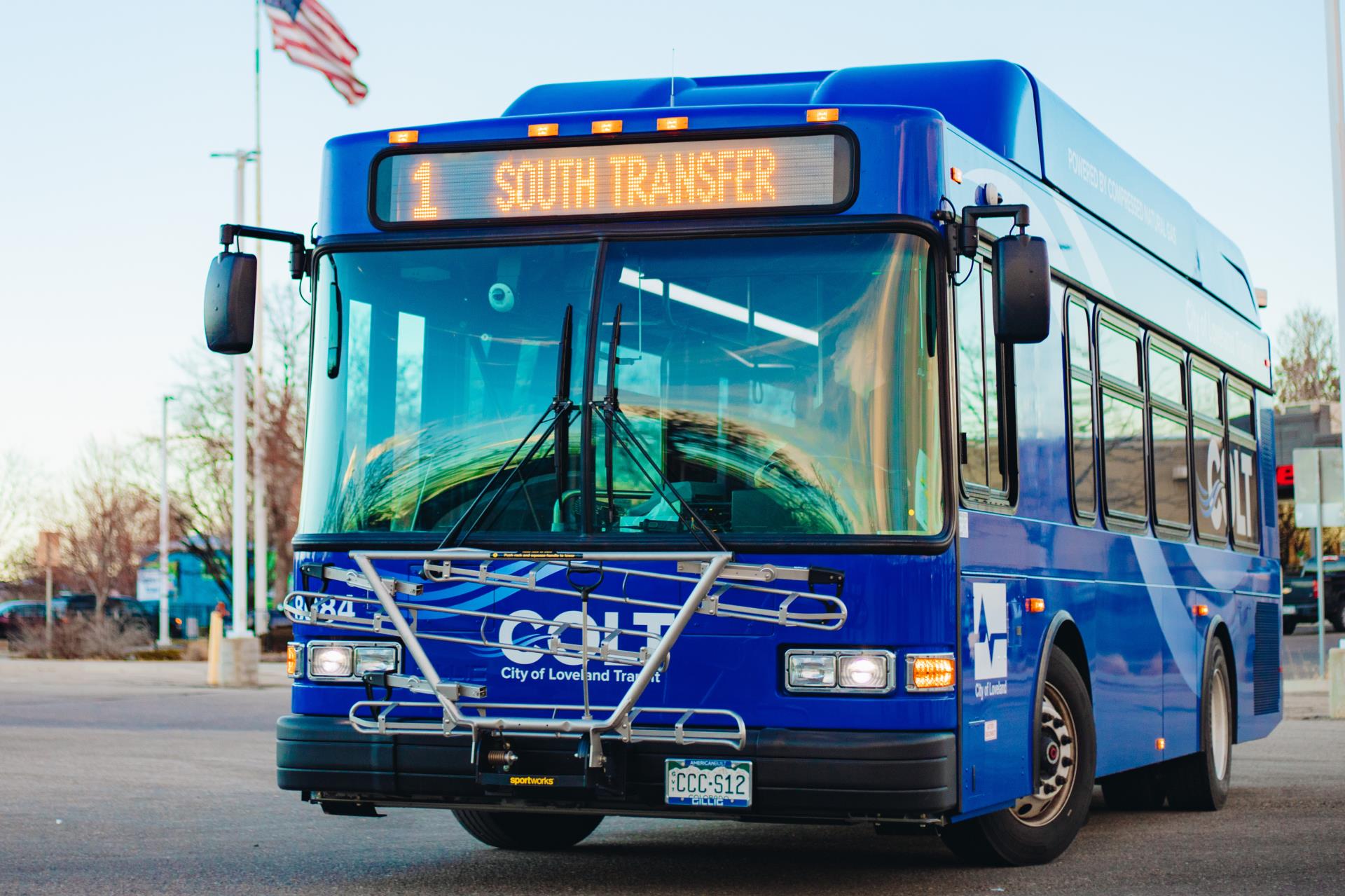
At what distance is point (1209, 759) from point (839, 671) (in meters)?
5.51

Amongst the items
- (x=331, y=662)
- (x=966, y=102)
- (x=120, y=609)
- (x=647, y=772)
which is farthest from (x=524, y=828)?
(x=120, y=609)

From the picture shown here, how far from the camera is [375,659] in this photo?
7547mm

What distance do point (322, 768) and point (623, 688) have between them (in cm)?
→ 126

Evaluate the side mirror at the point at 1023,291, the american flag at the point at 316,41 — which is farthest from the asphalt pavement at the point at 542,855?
the american flag at the point at 316,41

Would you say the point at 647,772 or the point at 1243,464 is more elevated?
the point at 1243,464

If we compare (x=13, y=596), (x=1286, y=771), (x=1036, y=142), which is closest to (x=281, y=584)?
(x=13, y=596)

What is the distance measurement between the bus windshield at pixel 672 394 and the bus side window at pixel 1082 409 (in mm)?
2156

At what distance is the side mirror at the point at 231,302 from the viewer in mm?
7797

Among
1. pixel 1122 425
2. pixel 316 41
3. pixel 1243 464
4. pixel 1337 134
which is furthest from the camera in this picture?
pixel 316 41

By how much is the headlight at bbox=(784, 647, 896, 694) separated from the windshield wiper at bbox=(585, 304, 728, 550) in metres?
0.57

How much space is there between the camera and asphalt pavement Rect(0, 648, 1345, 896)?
8.28 metres

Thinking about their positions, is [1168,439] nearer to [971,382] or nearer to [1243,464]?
[1243,464]

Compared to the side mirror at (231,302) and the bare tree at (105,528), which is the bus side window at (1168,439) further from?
the bare tree at (105,528)

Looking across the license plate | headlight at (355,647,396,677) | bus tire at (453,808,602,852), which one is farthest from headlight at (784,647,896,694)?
bus tire at (453,808,602,852)
